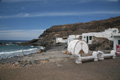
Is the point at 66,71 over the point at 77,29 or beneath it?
beneath

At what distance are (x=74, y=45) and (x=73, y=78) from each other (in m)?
9.36

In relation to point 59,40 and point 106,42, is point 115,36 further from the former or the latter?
point 59,40

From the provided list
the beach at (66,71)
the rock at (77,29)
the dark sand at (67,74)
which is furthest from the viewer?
the rock at (77,29)

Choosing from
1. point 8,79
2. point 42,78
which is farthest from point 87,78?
point 8,79

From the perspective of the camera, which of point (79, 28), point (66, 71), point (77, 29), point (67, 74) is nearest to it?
point (67, 74)

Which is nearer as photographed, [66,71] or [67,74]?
[67,74]

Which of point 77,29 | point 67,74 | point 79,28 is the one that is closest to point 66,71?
point 67,74

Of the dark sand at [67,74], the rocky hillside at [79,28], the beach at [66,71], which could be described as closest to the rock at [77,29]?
the rocky hillside at [79,28]

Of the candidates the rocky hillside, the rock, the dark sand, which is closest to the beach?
the dark sand

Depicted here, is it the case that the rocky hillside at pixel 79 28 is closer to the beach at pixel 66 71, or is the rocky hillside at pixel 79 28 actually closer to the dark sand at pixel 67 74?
the beach at pixel 66 71

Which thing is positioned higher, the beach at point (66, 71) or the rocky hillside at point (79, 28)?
the rocky hillside at point (79, 28)

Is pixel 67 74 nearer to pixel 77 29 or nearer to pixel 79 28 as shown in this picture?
pixel 79 28

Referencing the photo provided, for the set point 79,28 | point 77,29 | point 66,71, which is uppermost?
point 79,28

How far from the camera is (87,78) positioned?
23.7ft
